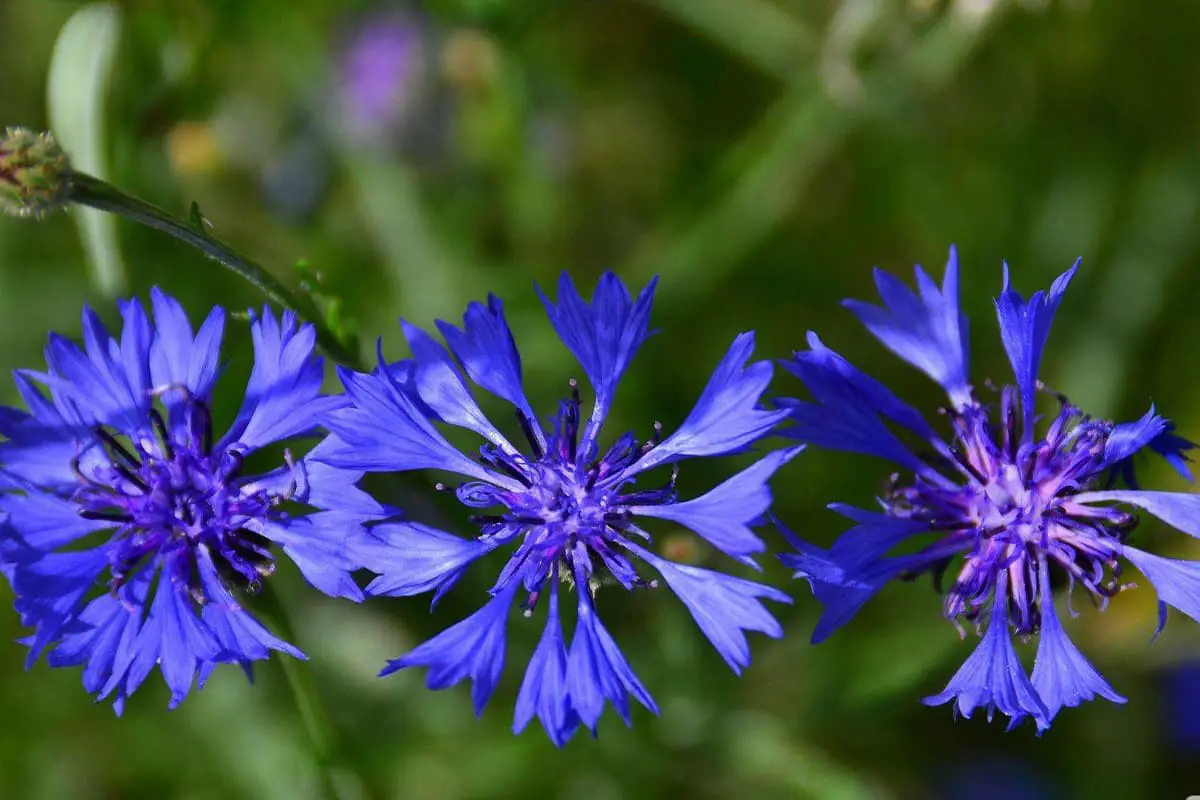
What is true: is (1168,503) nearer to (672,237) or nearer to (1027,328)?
(1027,328)

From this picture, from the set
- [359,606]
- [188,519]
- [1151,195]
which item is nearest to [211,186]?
[359,606]

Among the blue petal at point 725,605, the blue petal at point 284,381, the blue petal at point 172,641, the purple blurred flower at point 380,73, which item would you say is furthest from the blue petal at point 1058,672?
the purple blurred flower at point 380,73

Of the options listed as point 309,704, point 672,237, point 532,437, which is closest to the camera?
point 532,437

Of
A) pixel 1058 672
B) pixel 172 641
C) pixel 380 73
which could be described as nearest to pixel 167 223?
pixel 172 641

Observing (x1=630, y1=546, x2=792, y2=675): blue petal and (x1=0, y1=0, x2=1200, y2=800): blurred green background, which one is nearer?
(x1=630, y1=546, x2=792, y2=675): blue petal

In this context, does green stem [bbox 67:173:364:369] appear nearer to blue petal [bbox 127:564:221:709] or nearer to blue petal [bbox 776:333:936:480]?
blue petal [bbox 127:564:221:709]

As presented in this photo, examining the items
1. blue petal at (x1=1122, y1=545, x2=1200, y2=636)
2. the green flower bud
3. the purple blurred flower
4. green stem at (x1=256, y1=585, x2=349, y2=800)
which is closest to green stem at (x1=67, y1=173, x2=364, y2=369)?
the green flower bud

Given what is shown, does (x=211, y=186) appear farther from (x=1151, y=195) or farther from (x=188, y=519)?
(x=1151, y=195)
